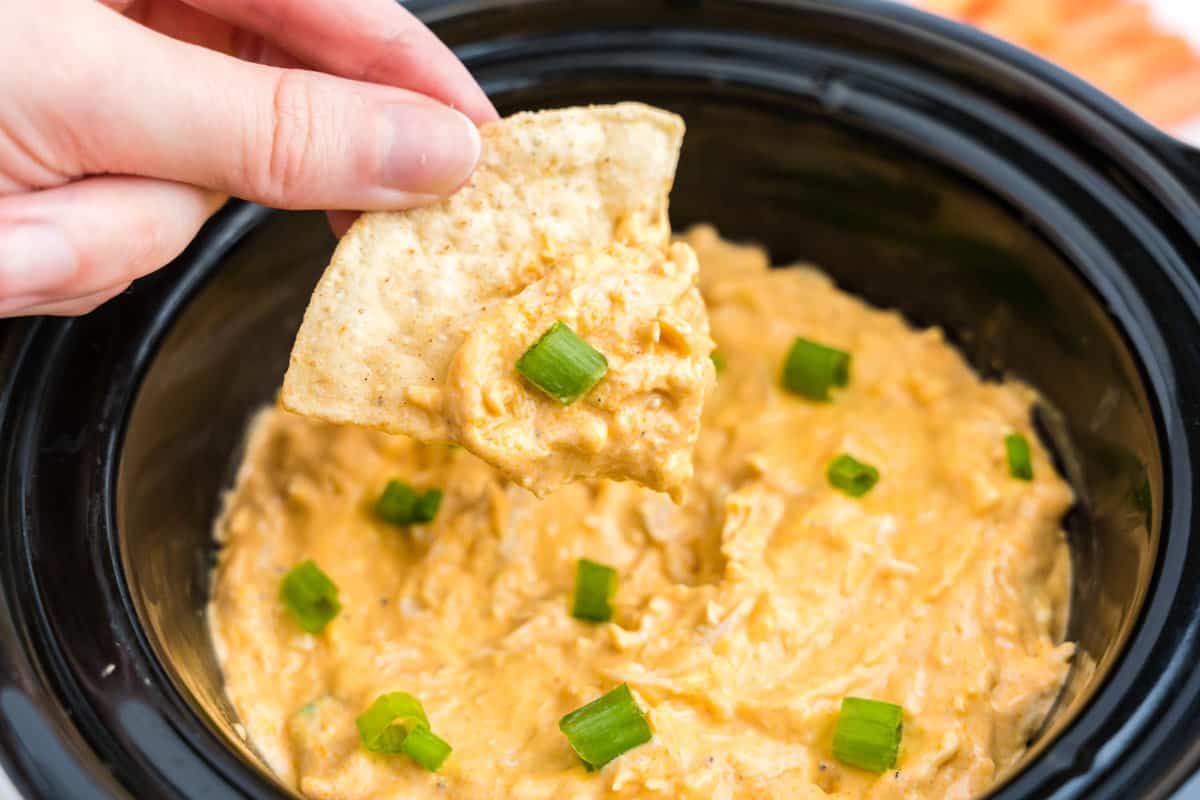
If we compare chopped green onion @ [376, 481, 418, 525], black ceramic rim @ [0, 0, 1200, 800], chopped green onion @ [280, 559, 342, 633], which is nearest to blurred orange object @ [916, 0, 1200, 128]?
black ceramic rim @ [0, 0, 1200, 800]

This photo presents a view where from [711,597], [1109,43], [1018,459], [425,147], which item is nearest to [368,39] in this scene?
[425,147]

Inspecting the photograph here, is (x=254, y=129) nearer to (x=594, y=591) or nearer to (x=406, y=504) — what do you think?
(x=406, y=504)

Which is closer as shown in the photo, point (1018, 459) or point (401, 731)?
point (401, 731)

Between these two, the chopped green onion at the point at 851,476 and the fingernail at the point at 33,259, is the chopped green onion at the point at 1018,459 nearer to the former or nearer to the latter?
the chopped green onion at the point at 851,476

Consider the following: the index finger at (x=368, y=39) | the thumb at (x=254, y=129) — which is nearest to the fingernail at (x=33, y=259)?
the thumb at (x=254, y=129)

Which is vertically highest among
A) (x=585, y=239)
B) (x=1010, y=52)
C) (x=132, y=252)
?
(x=1010, y=52)

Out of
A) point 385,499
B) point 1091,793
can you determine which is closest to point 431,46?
point 385,499

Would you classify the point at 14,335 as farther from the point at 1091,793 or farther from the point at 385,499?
the point at 1091,793
